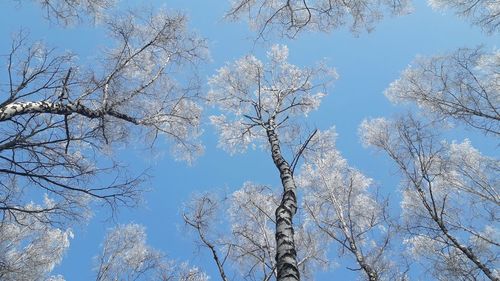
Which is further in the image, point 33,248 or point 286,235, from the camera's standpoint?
point 33,248

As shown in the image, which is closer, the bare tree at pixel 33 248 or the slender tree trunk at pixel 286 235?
the slender tree trunk at pixel 286 235

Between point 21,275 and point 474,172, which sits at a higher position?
point 474,172

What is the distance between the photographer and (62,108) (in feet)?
20.0

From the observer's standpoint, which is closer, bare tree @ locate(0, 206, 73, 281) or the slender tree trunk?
the slender tree trunk

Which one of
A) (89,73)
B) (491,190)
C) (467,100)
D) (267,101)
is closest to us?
(89,73)

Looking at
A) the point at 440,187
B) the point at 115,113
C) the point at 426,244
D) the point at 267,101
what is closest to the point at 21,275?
the point at 115,113

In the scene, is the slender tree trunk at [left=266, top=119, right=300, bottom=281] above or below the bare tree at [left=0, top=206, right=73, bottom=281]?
below

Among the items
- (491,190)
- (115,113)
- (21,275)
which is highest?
(491,190)

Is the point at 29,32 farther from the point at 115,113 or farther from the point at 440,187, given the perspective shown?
the point at 440,187

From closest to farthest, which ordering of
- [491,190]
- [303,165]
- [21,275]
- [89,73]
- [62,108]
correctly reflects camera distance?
[62,108] < [89,73] < [21,275] < [491,190] < [303,165]

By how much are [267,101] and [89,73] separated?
630cm

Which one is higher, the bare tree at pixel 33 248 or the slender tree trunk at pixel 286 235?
the bare tree at pixel 33 248

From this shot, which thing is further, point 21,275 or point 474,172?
point 474,172

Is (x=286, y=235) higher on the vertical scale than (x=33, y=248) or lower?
lower
